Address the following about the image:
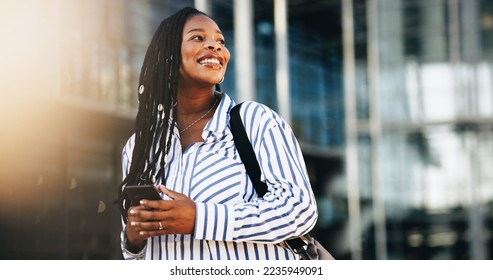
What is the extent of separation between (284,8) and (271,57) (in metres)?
0.68

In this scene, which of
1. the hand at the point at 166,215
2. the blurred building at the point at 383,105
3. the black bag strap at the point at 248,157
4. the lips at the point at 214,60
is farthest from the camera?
the blurred building at the point at 383,105

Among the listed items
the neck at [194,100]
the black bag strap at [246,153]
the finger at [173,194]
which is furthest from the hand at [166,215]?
the neck at [194,100]

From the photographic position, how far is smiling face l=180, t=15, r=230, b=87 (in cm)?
220

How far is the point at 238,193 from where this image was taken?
211 centimetres

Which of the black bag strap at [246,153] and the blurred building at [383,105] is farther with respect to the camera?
the blurred building at [383,105]

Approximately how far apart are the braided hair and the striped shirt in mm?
42

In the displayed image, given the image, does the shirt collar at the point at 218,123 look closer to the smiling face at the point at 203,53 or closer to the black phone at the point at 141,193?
the smiling face at the point at 203,53

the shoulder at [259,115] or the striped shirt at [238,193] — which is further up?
the shoulder at [259,115]

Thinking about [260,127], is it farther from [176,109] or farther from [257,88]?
[257,88]

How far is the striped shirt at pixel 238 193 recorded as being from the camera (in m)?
2.06

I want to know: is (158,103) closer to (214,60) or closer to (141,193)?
(214,60)

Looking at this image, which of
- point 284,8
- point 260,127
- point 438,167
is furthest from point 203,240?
point 438,167
